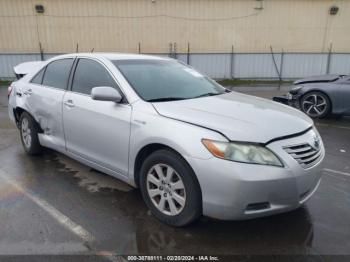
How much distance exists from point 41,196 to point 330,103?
6.87 m

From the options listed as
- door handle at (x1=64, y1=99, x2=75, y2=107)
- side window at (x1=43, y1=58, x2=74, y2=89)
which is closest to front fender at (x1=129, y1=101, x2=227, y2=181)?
door handle at (x1=64, y1=99, x2=75, y2=107)

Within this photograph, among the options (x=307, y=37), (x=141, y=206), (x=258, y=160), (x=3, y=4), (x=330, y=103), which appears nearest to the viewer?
(x=258, y=160)

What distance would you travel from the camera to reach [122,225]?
3303 mm

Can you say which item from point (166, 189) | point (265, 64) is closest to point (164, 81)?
point (166, 189)

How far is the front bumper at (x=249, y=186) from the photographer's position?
2.72 m

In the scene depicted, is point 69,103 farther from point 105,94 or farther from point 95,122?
point 105,94

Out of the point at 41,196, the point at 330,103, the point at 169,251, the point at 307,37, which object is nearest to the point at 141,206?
the point at 169,251

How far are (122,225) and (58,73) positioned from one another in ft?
8.12

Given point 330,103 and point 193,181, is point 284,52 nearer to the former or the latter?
point 330,103

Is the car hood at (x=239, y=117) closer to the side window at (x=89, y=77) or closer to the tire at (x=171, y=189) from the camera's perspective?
the tire at (x=171, y=189)

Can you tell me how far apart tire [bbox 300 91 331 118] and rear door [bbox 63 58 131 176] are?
601 centimetres

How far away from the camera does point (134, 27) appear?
1744 centimetres

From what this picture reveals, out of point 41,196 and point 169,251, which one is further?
point 41,196

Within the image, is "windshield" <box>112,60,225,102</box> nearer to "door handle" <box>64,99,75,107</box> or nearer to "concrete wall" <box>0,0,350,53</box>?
"door handle" <box>64,99,75,107</box>
